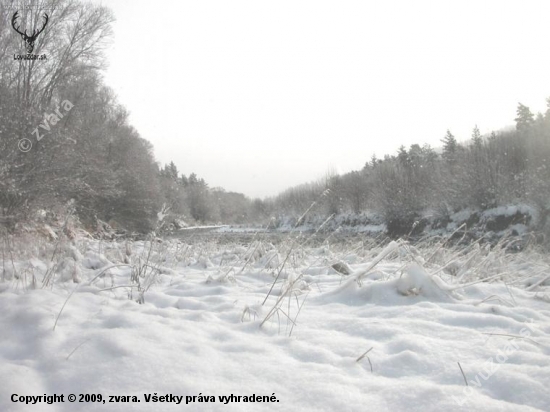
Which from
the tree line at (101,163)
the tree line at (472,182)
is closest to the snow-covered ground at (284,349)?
the tree line at (101,163)

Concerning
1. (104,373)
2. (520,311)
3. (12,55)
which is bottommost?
(520,311)

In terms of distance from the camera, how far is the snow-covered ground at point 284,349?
3.79ft

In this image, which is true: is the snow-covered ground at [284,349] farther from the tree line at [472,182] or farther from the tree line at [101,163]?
the tree line at [472,182]

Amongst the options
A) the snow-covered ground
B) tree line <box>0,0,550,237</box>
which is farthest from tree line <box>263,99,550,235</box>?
the snow-covered ground

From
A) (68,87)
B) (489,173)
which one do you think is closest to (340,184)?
(489,173)

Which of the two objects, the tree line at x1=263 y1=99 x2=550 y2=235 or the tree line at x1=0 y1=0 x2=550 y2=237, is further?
the tree line at x1=263 y1=99 x2=550 y2=235

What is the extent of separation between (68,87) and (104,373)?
14422 mm

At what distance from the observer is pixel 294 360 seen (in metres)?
1.46

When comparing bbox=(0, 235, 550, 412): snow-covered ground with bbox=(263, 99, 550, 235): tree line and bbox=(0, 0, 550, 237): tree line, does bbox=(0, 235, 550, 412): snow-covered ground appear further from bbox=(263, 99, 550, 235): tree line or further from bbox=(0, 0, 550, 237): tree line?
bbox=(263, 99, 550, 235): tree line

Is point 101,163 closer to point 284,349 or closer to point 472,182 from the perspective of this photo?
point 284,349

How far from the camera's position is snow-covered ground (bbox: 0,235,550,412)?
3.79ft

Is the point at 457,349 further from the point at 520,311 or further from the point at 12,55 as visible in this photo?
the point at 12,55

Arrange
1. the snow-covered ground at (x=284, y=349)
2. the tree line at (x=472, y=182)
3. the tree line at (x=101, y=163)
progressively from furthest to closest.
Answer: the tree line at (x=472, y=182) < the tree line at (x=101, y=163) < the snow-covered ground at (x=284, y=349)

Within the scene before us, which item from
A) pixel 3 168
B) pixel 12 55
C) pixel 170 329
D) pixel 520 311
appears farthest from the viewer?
pixel 12 55
